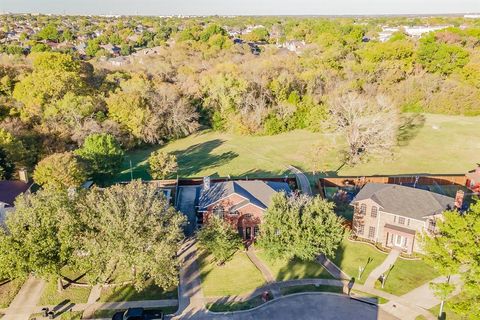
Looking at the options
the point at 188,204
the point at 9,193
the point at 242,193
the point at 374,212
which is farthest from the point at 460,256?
the point at 9,193

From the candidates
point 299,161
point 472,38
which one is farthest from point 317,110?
point 472,38

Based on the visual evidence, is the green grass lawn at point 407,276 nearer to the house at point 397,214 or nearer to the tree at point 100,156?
the house at point 397,214

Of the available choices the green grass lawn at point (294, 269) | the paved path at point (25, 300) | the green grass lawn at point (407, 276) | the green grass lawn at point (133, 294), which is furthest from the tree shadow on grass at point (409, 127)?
the paved path at point (25, 300)

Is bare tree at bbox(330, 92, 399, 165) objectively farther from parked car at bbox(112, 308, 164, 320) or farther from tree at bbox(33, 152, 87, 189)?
parked car at bbox(112, 308, 164, 320)

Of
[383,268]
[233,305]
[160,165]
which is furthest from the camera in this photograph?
[160,165]

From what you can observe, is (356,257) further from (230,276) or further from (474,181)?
(474,181)

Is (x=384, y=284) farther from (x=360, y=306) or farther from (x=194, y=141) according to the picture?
(x=194, y=141)
